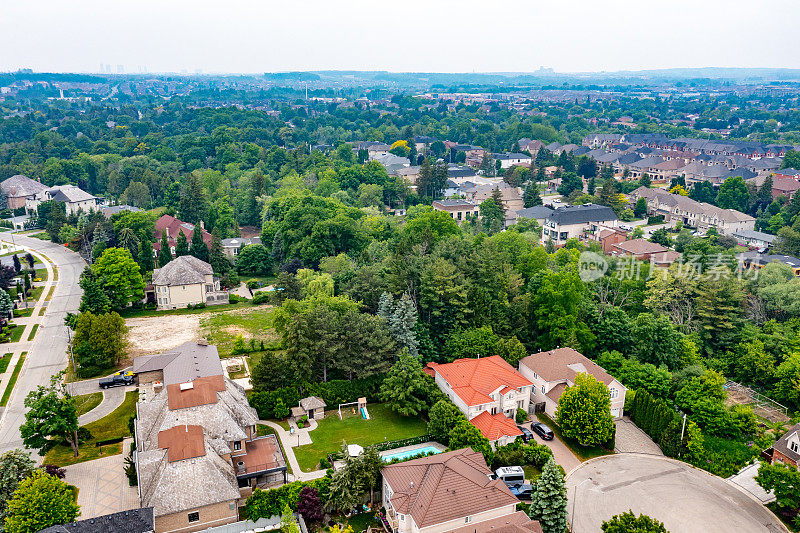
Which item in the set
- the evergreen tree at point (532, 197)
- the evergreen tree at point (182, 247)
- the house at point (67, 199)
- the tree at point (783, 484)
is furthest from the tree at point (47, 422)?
the evergreen tree at point (532, 197)

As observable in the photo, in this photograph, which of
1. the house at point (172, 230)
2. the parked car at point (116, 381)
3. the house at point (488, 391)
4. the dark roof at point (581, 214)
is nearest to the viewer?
the house at point (488, 391)

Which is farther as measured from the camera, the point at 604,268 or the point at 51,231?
the point at 51,231

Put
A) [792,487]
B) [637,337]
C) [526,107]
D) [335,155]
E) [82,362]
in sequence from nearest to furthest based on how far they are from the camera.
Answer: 1. [792,487]
2. [82,362]
3. [637,337]
4. [335,155]
5. [526,107]

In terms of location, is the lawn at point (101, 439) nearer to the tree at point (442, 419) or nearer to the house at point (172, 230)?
the tree at point (442, 419)

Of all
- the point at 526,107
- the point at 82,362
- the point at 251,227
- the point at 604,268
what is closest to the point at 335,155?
the point at 251,227

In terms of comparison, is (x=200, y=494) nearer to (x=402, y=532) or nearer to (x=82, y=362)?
(x=402, y=532)

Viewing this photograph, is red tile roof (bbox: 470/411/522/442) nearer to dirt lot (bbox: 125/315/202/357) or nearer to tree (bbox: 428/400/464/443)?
tree (bbox: 428/400/464/443)

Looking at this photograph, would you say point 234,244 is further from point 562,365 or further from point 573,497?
point 573,497
